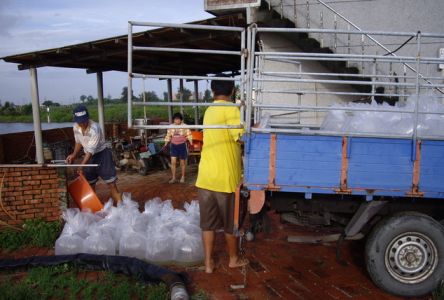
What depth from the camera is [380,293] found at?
3.80m

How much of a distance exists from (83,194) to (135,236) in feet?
4.40

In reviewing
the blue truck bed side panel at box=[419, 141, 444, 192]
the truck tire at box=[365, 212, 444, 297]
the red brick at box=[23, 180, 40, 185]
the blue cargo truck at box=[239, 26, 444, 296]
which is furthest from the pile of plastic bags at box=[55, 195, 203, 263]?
the blue truck bed side panel at box=[419, 141, 444, 192]

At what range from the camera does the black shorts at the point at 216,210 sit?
4055mm

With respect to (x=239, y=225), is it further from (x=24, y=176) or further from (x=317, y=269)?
(x=24, y=176)

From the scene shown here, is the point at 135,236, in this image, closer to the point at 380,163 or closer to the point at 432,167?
the point at 380,163

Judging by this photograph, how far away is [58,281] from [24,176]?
2007 millimetres

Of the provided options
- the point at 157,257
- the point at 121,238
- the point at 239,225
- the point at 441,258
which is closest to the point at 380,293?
the point at 441,258

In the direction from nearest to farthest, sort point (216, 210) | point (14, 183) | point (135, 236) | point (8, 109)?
point (216, 210)
point (135, 236)
point (14, 183)
point (8, 109)

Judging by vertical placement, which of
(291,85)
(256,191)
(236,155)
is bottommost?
(256,191)

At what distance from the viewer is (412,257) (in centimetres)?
370

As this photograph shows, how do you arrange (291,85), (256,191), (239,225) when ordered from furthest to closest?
(291,85) → (239,225) → (256,191)

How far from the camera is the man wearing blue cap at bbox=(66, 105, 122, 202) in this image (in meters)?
5.52

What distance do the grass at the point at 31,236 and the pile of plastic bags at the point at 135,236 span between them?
485mm

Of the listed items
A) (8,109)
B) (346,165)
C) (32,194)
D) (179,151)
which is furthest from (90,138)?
(8,109)
